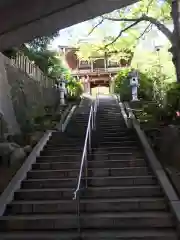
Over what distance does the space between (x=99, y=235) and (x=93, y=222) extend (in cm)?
40

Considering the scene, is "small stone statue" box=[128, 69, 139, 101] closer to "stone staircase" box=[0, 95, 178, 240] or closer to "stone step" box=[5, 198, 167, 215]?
"stone staircase" box=[0, 95, 178, 240]

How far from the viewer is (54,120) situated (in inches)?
553

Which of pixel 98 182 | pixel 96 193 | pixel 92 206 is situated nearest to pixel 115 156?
pixel 98 182

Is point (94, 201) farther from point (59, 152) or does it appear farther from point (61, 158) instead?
point (59, 152)

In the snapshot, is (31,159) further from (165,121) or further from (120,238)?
(165,121)

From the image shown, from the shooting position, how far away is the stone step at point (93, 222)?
18.4 feet

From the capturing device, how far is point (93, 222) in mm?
5652

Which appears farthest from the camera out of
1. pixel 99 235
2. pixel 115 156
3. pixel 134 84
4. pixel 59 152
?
pixel 134 84

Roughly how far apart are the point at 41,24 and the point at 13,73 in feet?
11.5

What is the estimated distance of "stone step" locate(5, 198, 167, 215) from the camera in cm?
610

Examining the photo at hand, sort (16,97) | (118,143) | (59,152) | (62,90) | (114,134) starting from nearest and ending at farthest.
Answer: (59,152) < (118,143) < (114,134) < (16,97) < (62,90)

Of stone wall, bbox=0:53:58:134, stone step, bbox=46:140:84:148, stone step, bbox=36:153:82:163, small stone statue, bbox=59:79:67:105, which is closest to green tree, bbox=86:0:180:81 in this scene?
small stone statue, bbox=59:79:67:105

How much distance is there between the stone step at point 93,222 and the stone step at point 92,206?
1.08ft

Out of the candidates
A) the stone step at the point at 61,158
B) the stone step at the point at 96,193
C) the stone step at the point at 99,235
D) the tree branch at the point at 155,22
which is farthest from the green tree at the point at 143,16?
the stone step at the point at 99,235
